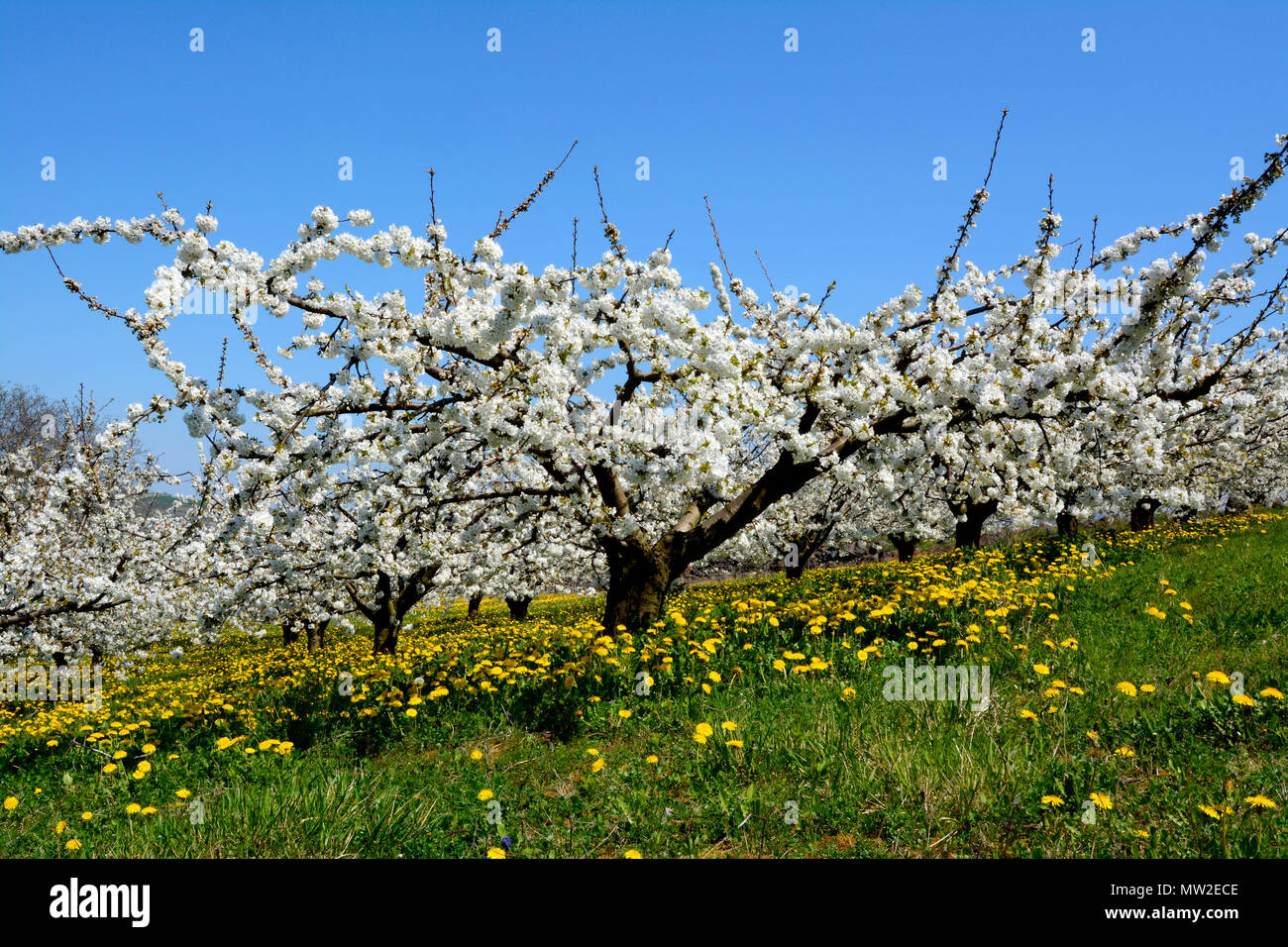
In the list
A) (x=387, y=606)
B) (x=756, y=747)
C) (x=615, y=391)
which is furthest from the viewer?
(x=387, y=606)

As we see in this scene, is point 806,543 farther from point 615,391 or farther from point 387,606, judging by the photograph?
point 615,391

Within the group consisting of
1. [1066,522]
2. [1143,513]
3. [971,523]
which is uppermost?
[1143,513]

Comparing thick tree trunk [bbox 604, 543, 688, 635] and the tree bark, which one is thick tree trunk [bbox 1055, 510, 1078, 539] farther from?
the tree bark

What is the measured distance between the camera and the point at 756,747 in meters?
4.51

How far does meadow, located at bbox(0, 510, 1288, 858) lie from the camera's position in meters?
3.68

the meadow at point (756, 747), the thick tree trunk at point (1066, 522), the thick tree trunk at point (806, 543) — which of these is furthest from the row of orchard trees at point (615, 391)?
the thick tree trunk at point (806, 543)

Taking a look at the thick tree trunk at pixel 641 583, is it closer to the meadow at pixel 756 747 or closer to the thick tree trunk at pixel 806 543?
the meadow at pixel 756 747

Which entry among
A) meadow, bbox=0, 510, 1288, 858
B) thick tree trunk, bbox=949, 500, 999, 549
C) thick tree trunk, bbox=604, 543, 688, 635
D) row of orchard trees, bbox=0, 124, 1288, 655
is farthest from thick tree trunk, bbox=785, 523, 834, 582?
meadow, bbox=0, 510, 1288, 858

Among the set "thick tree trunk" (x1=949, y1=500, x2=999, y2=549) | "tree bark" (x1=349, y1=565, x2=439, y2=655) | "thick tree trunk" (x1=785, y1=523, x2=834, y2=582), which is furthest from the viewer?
"thick tree trunk" (x1=785, y1=523, x2=834, y2=582)

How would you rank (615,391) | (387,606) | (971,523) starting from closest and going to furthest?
(615,391)
(387,606)
(971,523)

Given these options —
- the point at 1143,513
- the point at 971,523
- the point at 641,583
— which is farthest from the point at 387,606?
the point at 1143,513

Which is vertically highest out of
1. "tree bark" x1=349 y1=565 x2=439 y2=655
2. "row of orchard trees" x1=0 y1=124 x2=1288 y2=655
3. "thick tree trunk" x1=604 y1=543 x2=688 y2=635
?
"row of orchard trees" x1=0 y1=124 x2=1288 y2=655
